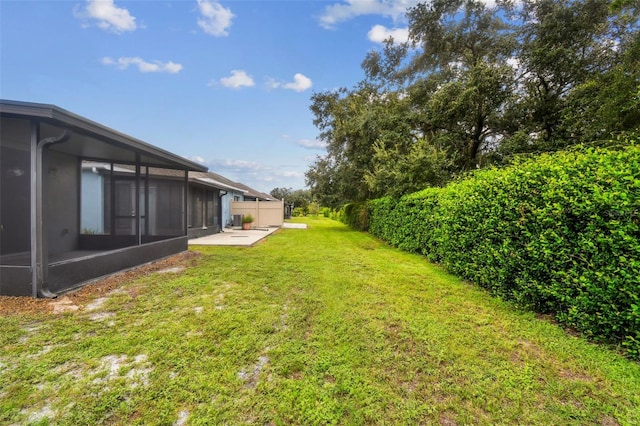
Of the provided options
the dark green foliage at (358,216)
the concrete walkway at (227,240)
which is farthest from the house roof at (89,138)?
the dark green foliage at (358,216)

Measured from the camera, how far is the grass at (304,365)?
75.4 inches

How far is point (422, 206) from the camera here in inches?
322

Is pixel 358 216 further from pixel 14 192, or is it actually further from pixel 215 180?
pixel 14 192

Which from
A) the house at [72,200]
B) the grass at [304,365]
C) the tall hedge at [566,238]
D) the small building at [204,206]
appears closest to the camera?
the grass at [304,365]

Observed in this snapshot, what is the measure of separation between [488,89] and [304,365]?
13.6 m

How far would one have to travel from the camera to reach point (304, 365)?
8.08 ft

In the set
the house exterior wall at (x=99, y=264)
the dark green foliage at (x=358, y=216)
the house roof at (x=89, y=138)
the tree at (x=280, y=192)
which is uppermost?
the tree at (x=280, y=192)

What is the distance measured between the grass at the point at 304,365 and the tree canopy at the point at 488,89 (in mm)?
8059

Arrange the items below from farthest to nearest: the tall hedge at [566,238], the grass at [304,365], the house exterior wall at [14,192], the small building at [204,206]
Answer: the small building at [204,206] → the house exterior wall at [14,192] → the tall hedge at [566,238] → the grass at [304,365]

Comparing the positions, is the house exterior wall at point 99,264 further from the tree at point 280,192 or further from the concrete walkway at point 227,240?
the tree at point 280,192

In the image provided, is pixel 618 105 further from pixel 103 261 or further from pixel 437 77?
pixel 103 261

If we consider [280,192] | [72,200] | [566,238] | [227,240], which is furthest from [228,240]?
[280,192]

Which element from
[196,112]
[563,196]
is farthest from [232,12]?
[563,196]

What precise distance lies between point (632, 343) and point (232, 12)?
1254 cm
